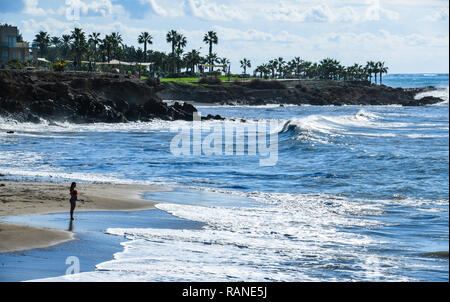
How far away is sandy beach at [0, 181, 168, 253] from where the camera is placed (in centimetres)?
1352

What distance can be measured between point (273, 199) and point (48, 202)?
794 cm

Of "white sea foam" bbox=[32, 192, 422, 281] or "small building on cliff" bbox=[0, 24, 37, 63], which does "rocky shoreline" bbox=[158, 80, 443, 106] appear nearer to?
"small building on cliff" bbox=[0, 24, 37, 63]

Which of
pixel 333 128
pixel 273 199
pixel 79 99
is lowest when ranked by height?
pixel 273 199

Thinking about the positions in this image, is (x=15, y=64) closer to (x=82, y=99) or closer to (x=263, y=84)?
(x=82, y=99)

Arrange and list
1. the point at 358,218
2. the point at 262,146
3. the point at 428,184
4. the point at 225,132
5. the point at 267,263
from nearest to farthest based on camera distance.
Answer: the point at 267,263, the point at 358,218, the point at 428,184, the point at 262,146, the point at 225,132

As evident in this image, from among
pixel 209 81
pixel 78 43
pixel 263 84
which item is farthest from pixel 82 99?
pixel 263 84

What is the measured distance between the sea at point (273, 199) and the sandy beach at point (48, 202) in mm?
1259

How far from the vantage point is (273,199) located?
22078mm

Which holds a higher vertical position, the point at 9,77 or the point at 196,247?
the point at 9,77

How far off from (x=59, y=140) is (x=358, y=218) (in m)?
29.8

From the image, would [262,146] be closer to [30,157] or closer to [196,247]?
[30,157]

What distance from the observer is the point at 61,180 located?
2416 cm

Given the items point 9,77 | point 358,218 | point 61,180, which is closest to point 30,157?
point 61,180

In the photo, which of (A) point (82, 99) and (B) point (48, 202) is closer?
(B) point (48, 202)
